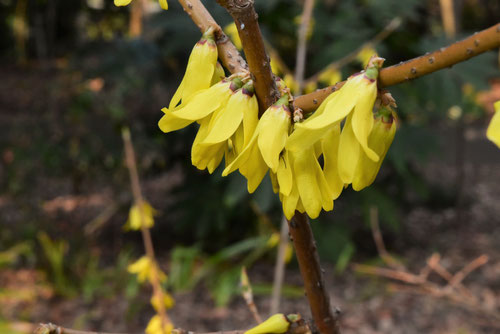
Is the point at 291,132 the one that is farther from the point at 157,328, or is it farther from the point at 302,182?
the point at 157,328

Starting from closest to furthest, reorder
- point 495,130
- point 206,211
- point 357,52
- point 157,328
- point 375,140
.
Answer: point 495,130
point 375,140
point 157,328
point 357,52
point 206,211

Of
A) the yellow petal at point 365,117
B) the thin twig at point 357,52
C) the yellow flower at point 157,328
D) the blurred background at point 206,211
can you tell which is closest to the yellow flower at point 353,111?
the yellow petal at point 365,117

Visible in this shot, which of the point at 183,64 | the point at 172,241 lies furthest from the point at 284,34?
the point at 172,241

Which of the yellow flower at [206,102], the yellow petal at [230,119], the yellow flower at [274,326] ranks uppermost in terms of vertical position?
the yellow flower at [206,102]

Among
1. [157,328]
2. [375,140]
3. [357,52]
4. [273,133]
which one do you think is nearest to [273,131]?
[273,133]

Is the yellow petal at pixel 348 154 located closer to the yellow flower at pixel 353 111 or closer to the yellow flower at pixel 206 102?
the yellow flower at pixel 353 111

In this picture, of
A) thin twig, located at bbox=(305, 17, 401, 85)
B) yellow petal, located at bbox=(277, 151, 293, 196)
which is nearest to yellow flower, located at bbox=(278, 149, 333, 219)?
yellow petal, located at bbox=(277, 151, 293, 196)
